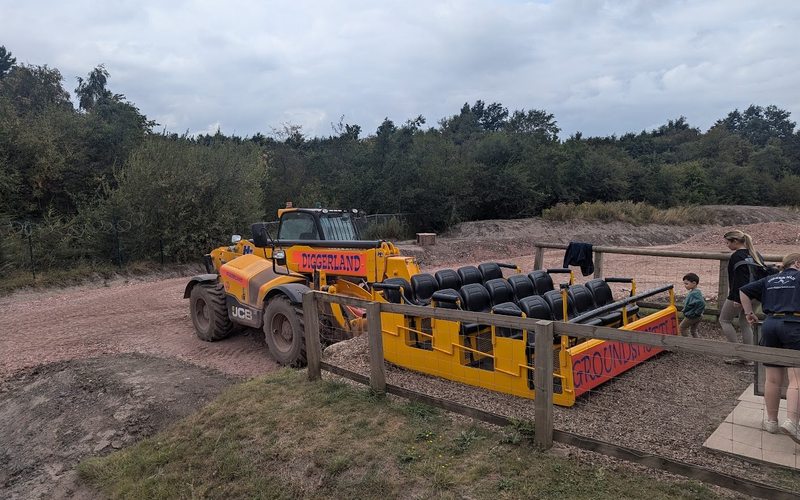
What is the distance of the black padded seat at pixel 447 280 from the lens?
23.8ft

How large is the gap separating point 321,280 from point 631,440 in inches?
195

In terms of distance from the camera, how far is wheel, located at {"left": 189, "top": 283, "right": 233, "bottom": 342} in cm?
873

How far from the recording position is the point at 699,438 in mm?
3955

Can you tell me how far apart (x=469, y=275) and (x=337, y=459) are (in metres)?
3.99

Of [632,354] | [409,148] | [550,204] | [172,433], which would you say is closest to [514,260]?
[409,148]

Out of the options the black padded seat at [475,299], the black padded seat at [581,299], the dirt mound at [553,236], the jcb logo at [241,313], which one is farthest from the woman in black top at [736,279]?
the dirt mound at [553,236]

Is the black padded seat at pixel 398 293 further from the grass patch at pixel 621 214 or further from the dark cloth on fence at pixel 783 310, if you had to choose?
the grass patch at pixel 621 214

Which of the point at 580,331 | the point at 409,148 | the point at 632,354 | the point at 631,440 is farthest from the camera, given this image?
the point at 409,148

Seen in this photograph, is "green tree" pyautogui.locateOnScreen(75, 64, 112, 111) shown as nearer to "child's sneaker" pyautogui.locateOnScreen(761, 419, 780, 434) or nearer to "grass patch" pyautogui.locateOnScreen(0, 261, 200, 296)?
"grass patch" pyautogui.locateOnScreen(0, 261, 200, 296)

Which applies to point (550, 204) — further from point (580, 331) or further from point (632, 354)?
point (580, 331)

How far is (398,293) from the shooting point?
675 centimetres

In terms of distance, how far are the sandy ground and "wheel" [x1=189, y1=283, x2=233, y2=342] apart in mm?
203

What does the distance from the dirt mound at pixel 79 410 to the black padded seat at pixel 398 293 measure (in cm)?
229

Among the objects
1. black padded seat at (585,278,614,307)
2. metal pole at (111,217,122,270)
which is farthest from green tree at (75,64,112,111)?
black padded seat at (585,278,614,307)
